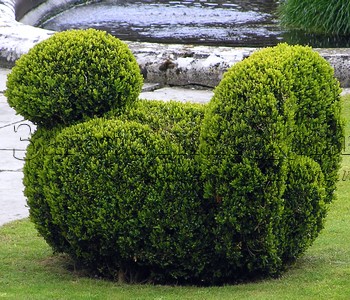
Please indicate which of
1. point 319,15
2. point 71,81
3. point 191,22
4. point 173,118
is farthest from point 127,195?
point 191,22

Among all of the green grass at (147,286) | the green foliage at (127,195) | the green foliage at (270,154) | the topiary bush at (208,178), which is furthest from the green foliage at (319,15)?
the green foliage at (127,195)

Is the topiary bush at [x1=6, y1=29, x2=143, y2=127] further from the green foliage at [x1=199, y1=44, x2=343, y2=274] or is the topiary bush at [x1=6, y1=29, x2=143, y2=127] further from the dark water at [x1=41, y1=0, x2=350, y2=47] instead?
the dark water at [x1=41, y1=0, x2=350, y2=47]

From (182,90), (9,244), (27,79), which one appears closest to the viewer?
(27,79)

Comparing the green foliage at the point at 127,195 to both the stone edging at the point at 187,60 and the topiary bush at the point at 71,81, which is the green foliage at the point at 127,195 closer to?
the topiary bush at the point at 71,81

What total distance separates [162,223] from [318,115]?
3.68 feet

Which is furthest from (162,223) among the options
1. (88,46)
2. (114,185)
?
(88,46)

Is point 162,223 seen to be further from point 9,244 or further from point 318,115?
point 9,244

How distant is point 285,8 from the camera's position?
48.8 feet

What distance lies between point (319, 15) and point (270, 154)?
32.8 feet

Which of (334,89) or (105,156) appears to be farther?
(334,89)

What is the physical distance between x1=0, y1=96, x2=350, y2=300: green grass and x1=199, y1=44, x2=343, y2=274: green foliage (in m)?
0.18

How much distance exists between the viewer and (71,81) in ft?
16.0

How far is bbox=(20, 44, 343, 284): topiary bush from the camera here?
14.9ft

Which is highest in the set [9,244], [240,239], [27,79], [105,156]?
[27,79]
